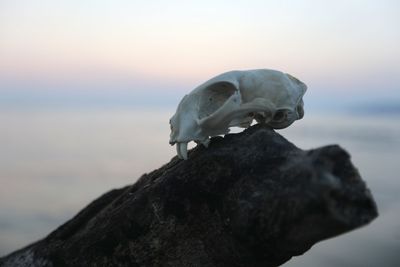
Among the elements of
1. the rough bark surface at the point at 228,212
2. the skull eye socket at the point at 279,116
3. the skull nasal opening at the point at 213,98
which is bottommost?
the rough bark surface at the point at 228,212

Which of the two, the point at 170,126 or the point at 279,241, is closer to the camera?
the point at 279,241

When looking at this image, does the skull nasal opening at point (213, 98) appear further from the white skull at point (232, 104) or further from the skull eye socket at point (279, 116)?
the skull eye socket at point (279, 116)

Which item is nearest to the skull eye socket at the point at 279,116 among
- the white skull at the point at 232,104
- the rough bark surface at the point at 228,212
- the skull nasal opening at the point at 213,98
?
the white skull at the point at 232,104

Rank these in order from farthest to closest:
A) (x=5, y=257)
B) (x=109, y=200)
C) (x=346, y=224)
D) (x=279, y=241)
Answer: (x=109, y=200) < (x=5, y=257) < (x=279, y=241) < (x=346, y=224)

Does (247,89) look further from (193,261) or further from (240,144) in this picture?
(193,261)

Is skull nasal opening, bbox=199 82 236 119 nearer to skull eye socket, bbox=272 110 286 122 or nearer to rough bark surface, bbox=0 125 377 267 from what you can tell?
rough bark surface, bbox=0 125 377 267

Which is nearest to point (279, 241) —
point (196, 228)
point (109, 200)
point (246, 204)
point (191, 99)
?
point (246, 204)
